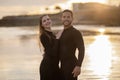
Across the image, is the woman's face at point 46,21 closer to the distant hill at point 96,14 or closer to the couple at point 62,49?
the couple at point 62,49

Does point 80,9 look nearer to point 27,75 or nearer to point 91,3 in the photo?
point 91,3

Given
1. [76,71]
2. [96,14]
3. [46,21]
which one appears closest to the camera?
[76,71]

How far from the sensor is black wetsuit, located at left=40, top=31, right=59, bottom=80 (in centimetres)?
706

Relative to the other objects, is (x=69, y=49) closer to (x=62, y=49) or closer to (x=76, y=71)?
(x=62, y=49)

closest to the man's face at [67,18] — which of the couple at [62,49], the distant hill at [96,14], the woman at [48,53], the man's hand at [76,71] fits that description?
the couple at [62,49]

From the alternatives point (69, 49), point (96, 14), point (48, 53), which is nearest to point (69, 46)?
point (69, 49)

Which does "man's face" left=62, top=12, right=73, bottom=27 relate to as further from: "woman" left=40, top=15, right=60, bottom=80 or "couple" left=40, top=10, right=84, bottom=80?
"woman" left=40, top=15, right=60, bottom=80

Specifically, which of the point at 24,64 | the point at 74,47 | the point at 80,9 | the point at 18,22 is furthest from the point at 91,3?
the point at 74,47

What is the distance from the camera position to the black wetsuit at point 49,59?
7062 mm

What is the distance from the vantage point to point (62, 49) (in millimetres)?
7078

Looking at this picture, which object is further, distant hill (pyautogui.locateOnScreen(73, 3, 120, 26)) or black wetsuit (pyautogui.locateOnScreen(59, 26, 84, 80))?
distant hill (pyautogui.locateOnScreen(73, 3, 120, 26))

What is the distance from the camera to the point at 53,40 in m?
7.06

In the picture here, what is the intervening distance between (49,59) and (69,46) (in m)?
0.30

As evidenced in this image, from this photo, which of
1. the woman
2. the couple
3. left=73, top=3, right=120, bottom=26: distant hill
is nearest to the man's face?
the couple
